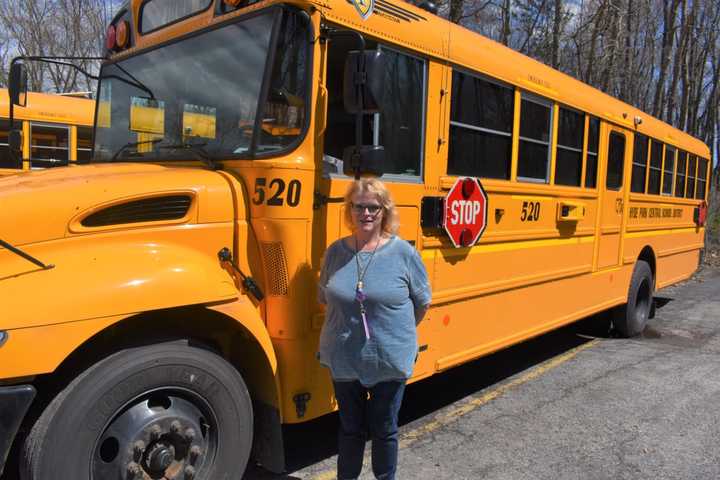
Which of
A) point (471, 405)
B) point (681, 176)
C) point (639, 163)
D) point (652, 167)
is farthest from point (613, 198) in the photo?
point (681, 176)

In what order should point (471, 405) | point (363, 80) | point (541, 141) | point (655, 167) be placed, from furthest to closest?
point (655, 167), point (541, 141), point (471, 405), point (363, 80)

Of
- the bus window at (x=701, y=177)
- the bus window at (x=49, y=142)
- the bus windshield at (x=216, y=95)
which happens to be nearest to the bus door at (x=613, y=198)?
the bus window at (x=701, y=177)

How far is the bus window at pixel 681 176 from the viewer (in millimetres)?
7672

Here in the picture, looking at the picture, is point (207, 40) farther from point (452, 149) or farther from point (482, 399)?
point (482, 399)

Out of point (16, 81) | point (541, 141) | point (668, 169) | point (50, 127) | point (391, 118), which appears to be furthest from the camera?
point (50, 127)

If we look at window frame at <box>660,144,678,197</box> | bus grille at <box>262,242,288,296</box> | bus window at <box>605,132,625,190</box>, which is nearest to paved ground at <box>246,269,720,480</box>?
bus grille at <box>262,242,288,296</box>

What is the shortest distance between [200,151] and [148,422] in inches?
50.7

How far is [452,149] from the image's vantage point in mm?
3645

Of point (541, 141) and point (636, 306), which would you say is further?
point (636, 306)

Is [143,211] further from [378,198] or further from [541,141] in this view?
[541,141]

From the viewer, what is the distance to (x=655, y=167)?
684cm

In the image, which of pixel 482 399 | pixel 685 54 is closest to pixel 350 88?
pixel 482 399

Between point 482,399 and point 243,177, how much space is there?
9.02 feet

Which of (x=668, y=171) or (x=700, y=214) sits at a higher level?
(x=668, y=171)
